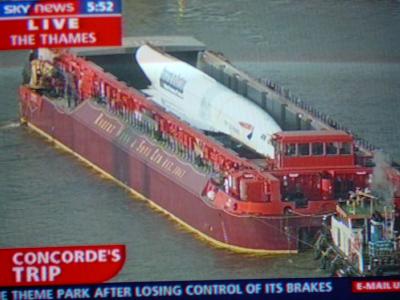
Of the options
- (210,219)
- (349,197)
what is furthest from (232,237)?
(349,197)

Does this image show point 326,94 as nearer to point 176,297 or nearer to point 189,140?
point 189,140

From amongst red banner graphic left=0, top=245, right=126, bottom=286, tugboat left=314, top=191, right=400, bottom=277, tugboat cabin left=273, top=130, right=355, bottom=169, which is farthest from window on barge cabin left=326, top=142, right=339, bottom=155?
red banner graphic left=0, top=245, right=126, bottom=286

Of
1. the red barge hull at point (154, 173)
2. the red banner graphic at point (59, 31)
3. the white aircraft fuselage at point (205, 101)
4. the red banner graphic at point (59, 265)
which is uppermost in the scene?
the red banner graphic at point (59, 31)

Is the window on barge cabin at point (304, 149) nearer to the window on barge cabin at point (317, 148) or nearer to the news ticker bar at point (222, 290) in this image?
the window on barge cabin at point (317, 148)

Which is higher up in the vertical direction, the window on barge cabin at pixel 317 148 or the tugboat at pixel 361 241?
the window on barge cabin at pixel 317 148

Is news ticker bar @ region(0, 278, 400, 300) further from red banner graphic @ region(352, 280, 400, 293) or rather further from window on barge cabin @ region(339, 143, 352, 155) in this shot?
window on barge cabin @ region(339, 143, 352, 155)

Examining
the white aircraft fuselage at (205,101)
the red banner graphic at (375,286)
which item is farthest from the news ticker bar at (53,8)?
the red banner graphic at (375,286)

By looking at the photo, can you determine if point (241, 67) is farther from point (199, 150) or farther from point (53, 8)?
point (53, 8)
